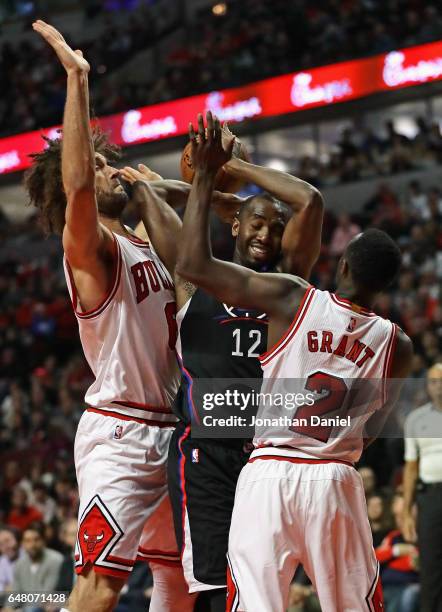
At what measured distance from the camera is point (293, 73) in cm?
1619

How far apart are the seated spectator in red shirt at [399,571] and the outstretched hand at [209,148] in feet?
14.4

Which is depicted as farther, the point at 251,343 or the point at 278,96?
the point at 278,96

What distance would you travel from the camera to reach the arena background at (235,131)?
11.1 metres

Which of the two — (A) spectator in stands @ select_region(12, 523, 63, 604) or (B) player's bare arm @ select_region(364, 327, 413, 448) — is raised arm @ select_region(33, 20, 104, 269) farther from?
(A) spectator in stands @ select_region(12, 523, 63, 604)

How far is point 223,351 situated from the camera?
3.94m

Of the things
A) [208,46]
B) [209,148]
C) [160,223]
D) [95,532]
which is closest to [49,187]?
[160,223]

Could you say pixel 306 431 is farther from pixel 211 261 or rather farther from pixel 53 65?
pixel 53 65

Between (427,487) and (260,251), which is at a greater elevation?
(260,251)

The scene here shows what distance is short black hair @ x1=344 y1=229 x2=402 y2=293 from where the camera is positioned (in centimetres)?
354

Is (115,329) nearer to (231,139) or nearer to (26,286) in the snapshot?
(231,139)

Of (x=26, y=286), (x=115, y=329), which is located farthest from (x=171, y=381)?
(x=26, y=286)

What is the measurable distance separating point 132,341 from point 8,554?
5.88 meters

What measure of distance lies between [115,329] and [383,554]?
4.00m

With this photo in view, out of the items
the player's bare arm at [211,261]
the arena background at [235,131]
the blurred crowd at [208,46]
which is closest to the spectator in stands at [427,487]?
the arena background at [235,131]
